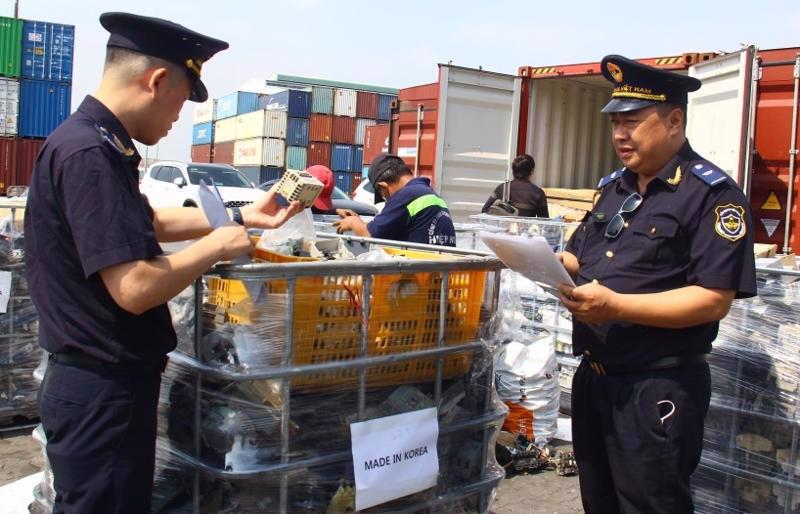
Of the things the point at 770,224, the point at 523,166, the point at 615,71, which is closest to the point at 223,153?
the point at 523,166

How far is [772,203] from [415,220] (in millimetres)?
3650

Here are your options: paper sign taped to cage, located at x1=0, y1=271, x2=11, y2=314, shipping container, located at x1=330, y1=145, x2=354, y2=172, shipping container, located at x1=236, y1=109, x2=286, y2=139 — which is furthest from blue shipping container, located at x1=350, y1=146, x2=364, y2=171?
paper sign taped to cage, located at x1=0, y1=271, x2=11, y2=314

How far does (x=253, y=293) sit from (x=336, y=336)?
313 mm

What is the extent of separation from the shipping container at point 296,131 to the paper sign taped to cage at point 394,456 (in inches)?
1321

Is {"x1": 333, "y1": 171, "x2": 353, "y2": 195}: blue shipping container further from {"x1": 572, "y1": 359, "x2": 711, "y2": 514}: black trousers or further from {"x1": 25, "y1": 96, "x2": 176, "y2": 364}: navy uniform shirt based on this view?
{"x1": 25, "y1": 96, "x2": 176, "y2": 364}: navy uniform shirt

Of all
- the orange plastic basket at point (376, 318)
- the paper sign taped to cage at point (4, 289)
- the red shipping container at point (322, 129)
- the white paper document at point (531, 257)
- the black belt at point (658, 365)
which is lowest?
the paper sign taped to cage at point (4, 289)

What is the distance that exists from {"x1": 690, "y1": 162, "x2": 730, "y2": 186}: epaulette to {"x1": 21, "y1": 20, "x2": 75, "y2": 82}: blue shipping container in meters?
19.4

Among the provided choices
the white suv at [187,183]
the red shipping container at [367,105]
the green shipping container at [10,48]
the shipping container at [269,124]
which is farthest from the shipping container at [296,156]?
the white suv at [187,183]

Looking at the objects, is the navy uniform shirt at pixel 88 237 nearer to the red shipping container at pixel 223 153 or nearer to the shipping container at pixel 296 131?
the shipping container at pixel 296 131

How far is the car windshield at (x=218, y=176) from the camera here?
1562 centimetres

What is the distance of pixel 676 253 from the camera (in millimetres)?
2496

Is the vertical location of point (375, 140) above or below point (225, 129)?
below

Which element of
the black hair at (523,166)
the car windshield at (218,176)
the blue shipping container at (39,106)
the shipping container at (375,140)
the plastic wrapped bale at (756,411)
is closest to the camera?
the plastic wrapped bale at (756,411)

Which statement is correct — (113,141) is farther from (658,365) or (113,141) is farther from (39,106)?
(39,106)
